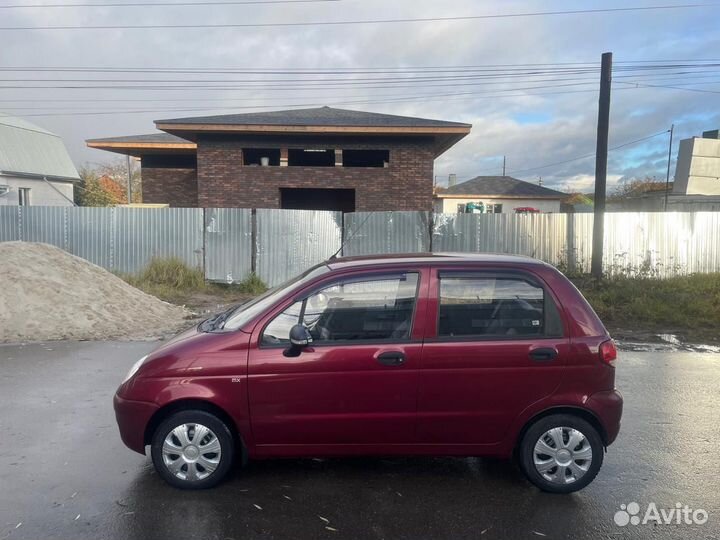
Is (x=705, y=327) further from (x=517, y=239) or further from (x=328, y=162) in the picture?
(x=328, y=162)

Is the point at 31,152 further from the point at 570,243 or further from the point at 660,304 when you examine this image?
the point at 660,304

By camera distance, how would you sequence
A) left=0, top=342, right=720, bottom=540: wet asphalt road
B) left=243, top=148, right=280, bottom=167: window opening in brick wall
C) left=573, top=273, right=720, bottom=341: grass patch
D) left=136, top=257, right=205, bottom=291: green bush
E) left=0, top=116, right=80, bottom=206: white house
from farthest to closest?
left=0, top=116, right=80, bottom=206: white house → left=243, top=148, right=280, bottom=167: window opening in brick wall → left=136, top=257, right=205, bottom=291: green bush → left=573, top=273, right=720, bottom=341: grass patch → left=0, top=342, right=720, bottom=540: wet asphalt road

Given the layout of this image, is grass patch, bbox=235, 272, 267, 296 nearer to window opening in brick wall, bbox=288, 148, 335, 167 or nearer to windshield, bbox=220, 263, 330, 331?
window opening in brick wall, bbox=288, 148, 335, 167

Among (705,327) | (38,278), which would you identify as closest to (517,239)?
(705,327)

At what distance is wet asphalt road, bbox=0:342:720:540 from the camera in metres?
3.78

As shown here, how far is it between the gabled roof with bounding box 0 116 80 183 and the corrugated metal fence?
15298 mm

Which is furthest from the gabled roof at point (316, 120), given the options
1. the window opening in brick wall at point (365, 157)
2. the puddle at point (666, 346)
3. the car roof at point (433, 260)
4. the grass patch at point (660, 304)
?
the car roof at point (433, 260)

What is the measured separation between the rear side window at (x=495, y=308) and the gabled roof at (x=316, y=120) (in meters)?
14.9

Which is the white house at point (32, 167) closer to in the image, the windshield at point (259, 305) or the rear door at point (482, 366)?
the windshield at point (259, 305)

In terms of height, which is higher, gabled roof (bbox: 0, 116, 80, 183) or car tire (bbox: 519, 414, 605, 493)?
gabled roof (bbox: 0, 116, 80, 183)

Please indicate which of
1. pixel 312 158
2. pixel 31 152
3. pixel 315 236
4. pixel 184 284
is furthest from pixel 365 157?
pixel 31 152

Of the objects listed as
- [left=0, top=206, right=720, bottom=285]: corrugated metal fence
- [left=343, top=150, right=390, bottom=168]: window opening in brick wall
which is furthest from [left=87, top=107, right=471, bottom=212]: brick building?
[left=0, top=206, right=720, bottom=285]: corrugated metal fence

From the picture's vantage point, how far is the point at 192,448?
425cm

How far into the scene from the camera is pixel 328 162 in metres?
23.5
